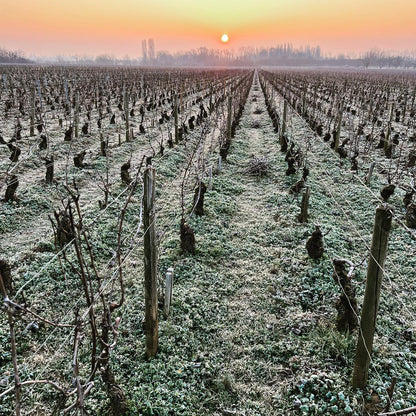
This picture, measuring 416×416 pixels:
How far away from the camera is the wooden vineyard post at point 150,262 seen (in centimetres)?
278

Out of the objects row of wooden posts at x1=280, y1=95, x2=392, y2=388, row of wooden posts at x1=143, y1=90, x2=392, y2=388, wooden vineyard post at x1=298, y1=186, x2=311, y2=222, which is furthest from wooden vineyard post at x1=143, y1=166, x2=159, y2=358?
wooden vineyard post at x1=298, y1=186, x2=311, y2=222

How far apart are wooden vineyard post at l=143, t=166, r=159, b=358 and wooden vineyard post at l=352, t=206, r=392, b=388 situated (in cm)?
179

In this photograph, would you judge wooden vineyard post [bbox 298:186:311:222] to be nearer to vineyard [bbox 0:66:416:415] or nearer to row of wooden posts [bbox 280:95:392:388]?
vineyard [bbox 0:66:416:415]

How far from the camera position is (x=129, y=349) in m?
3.38

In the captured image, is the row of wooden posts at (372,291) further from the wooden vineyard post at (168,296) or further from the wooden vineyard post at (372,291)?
the wooden vineyard post at (168,296)

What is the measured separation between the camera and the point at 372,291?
8.46 ft

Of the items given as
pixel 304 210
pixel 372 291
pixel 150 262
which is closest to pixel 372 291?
pixel 372 291

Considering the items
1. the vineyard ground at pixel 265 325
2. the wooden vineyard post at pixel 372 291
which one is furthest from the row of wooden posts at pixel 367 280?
the vineyard ground at pixel 265 325

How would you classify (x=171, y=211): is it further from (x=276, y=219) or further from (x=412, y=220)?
(x=412, y=220)

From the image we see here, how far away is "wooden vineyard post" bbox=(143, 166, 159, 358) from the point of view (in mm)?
2777

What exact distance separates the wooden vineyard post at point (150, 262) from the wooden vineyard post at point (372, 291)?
1.79 meters

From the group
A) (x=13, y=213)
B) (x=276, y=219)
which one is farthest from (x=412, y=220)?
(x=13, y=213)

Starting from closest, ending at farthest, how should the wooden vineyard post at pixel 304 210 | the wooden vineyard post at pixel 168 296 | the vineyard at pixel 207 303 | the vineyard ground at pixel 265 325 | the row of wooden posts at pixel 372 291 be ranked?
the row of wooden posts at pixel 372 291 → the vineyard at pixel 207 303 → the vineyard ground at pixel 265 325 → the wooden vineyard post at pixel 168 296 → the wooden vineyard post at pixel 304 210

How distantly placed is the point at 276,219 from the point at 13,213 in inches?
198
